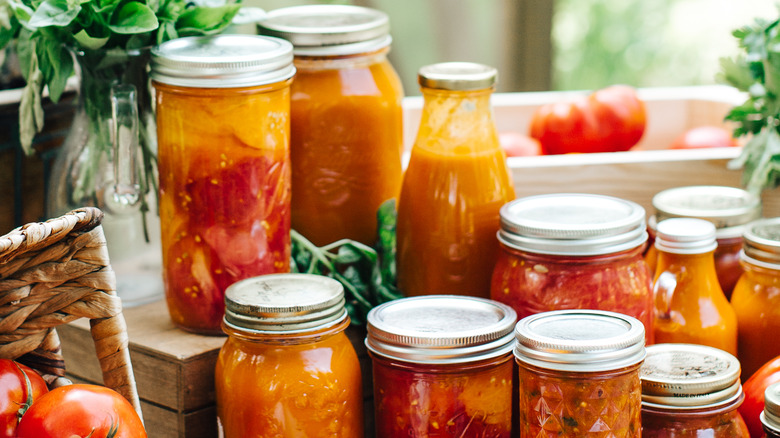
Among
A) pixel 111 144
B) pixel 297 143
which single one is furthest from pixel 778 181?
pixel 111 144

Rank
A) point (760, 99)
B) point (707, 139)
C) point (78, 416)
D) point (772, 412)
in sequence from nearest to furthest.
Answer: point (78, 416)
point (772, 412)
point (760, 99)
point (707, 139)

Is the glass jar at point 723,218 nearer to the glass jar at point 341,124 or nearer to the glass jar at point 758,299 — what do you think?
the glass jar at point 758,299

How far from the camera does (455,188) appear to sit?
1.01 meters

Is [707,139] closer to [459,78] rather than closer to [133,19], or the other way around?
[459,78]

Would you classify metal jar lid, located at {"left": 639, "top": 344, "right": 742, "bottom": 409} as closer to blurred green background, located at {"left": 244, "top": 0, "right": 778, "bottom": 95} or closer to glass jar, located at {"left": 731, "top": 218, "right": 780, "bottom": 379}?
glass jar, located at {"left": 731, "top": 218, "right": 780, "bottom": 379}

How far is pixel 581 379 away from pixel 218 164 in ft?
1.39

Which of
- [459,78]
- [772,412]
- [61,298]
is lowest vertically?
[772,412]

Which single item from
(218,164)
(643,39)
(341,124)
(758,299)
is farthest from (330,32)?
(643,39)

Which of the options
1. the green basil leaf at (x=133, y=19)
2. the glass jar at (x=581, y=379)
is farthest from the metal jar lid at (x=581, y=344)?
the green basil leaf at (x=133, y=19)

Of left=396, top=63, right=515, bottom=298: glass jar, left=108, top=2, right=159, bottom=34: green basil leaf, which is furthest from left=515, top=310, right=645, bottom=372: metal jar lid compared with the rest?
left=108, top=2, right=159, bottom=34: green basil leaf

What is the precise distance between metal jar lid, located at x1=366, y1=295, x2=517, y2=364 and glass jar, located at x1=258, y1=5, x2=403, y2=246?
0.21 m

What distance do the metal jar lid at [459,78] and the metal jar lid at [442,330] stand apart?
0.76 feet

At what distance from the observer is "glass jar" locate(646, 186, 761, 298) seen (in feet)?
3.70

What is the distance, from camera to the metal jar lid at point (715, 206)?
1.13m
